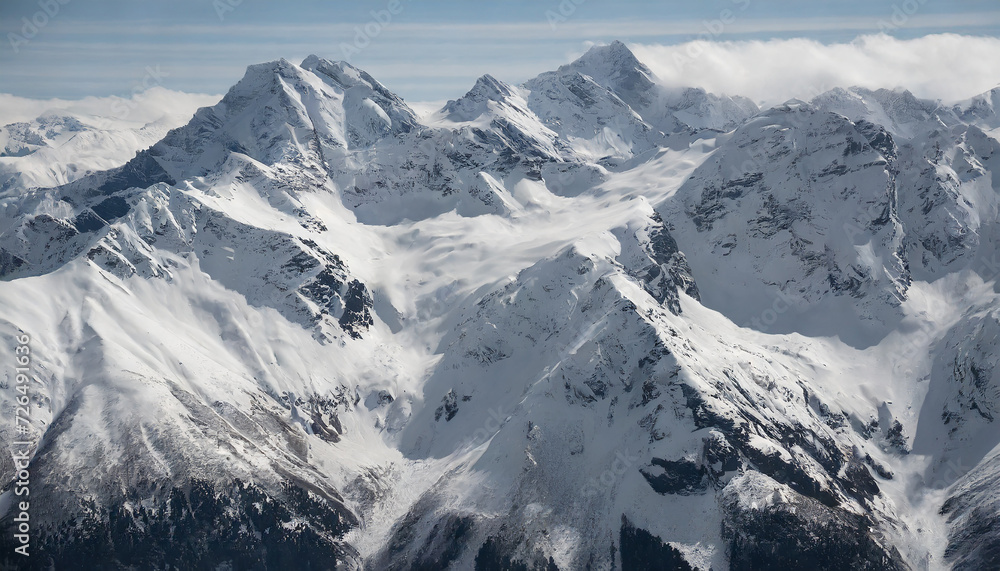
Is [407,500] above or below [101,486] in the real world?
below

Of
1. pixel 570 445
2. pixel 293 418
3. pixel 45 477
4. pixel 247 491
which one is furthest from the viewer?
pixel 293 418

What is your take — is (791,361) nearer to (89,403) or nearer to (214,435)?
(214,435)

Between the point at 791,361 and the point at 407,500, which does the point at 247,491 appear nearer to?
the point at 407,500

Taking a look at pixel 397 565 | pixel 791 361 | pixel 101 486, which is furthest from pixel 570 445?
pixel 101 486

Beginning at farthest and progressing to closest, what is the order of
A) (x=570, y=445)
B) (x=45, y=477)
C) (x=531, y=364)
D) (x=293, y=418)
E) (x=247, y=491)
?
(x=531, y=364) < (x=293, y=418) < (x=570, y=445) < (x=247, y=491) < (x=45, y=477)

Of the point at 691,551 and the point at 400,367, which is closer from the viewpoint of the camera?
the point at 691,551

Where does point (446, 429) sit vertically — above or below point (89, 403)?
below

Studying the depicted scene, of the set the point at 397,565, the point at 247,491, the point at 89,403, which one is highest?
the point at 89,403

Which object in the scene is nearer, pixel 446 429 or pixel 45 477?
pixel 45 477

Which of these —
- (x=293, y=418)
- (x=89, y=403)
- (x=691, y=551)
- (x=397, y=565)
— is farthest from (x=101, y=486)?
(x=691, y=551)

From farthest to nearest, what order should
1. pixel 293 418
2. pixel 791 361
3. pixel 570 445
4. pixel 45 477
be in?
pixel 791 361
pixel 293 418
pixel 570 445
pixel 45 477
